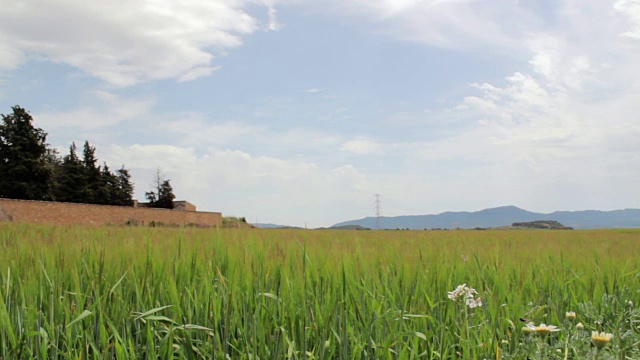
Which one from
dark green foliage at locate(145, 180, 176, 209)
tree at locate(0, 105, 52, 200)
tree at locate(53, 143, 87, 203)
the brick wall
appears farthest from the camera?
dark green foliage at locate(145, 180, 176, 209)

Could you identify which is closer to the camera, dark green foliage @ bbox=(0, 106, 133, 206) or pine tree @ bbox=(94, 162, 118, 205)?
dark green foliage @ bbox=(0, 106, 133, 206)

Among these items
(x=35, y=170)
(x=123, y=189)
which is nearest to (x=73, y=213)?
(x=35, y=170)

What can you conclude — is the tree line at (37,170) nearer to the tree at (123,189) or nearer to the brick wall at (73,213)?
the tree at (123,189)

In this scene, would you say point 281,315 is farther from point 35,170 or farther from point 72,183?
point 72,183

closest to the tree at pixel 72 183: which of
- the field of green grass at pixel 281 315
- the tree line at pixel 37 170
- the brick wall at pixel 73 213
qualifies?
the tree line at pixel 37 170

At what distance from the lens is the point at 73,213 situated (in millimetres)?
28516

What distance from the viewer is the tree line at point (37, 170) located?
121 feet

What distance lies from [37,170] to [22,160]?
4.18 feet

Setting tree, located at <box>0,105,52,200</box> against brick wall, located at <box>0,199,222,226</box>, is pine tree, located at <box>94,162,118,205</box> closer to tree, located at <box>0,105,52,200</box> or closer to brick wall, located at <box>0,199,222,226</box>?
tree, located at <box>0,105,52,200</box>

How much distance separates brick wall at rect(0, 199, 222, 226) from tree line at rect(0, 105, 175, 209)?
9.74 meters

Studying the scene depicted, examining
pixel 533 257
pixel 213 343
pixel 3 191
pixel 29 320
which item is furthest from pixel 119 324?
pixel 3 191

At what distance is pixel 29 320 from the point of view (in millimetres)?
2018

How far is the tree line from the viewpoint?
121ft

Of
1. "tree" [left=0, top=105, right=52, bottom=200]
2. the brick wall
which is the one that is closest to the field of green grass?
the brick wall
